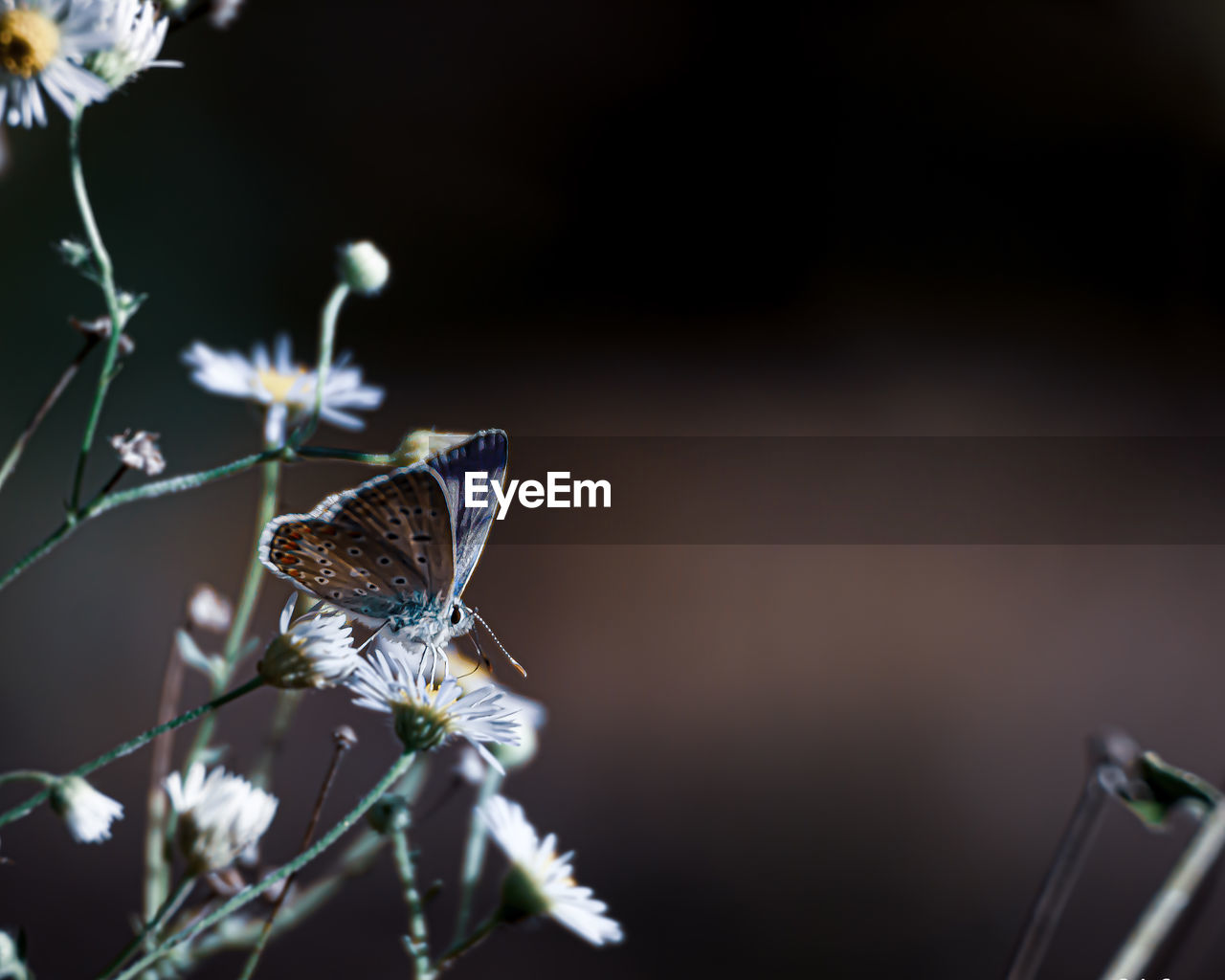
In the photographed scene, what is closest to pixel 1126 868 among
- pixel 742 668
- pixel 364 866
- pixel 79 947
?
pixel 742 668

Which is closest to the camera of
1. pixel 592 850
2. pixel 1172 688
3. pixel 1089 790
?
pixel 1089 790

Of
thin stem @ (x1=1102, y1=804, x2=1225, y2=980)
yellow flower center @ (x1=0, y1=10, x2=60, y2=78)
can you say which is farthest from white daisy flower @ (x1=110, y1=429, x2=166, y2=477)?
thin stem @ (x1=1102, y1=804, x2=1225, y2=980)

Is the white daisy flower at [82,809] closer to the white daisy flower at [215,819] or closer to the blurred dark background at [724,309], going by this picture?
the white daisy flower at [215,819]

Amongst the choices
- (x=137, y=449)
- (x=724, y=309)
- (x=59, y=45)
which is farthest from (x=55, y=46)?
(x=724, y=309)

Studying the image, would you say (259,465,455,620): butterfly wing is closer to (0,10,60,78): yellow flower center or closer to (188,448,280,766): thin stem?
(188,448,280,766): thin stem

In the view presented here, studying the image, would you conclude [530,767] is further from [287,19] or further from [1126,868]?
[287,19]

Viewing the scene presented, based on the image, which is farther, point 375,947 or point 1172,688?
point 1172,688

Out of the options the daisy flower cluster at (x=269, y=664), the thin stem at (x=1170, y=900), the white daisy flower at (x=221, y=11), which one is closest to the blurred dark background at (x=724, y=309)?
the daisy flower cluster at (x=269, y=664)
